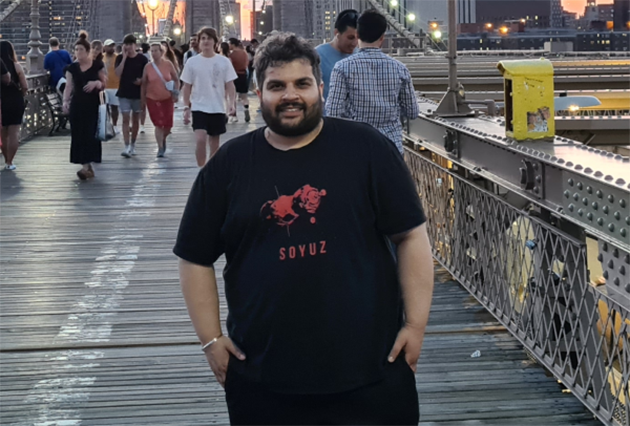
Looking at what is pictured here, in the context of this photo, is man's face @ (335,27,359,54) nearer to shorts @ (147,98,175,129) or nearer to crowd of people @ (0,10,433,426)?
crowd of people @ (0,10,433,426)

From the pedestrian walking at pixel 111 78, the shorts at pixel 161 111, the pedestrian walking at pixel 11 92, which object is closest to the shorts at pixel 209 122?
the pedestrian walking at pixel 11 92

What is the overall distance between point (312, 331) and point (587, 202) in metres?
1.74

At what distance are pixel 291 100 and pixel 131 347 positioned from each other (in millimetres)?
3365

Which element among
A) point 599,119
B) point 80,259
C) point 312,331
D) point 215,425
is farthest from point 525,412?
point 80,259

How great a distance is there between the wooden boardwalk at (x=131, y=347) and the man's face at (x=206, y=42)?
106 inches

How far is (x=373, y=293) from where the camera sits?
9.55 feet

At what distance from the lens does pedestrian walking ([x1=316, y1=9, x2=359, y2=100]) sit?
700 centimetres

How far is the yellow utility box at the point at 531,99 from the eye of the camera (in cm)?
531

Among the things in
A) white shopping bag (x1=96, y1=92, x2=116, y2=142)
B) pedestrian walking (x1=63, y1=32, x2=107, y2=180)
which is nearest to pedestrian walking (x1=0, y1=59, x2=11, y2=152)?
pedestrian walking (x1=63, y1=32, x2=107, y2=180)

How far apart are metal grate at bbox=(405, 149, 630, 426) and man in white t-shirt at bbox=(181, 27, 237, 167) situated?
18.0ft

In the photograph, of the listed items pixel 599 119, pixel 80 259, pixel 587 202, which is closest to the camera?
pixel 587 202

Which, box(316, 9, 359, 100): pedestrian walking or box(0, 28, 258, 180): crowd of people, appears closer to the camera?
box(316, 9, 359, 100): pedestrian walking

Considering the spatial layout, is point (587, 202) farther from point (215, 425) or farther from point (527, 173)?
point (215, 425)

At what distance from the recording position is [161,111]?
49.7 feet
